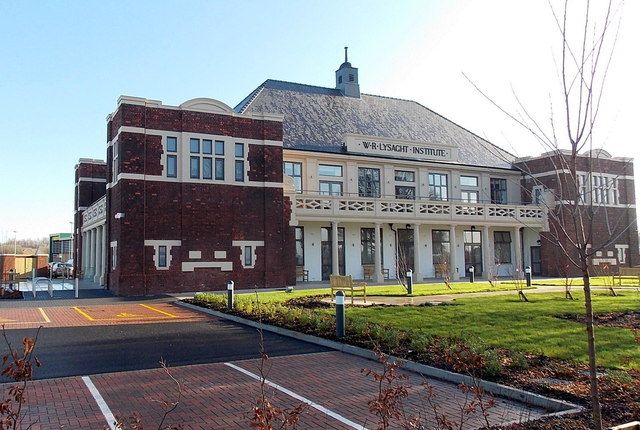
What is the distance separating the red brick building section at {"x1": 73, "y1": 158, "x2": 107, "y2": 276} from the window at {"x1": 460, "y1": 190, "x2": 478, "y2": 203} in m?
25.8

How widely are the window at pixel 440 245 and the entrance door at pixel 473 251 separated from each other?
5.17 feet

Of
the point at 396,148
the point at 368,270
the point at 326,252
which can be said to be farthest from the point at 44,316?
the point at 396,148

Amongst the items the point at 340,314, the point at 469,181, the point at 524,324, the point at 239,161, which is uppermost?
the point at 469,181

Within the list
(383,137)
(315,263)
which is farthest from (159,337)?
(383,137)

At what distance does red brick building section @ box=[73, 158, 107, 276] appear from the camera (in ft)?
125

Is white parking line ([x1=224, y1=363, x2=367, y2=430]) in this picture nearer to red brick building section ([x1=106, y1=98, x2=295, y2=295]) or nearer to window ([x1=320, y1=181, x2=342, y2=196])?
red brick building section ([x1=106, y1=98, x2=295, y2=295])

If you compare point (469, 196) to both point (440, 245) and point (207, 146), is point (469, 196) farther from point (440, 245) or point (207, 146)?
point (207, 146)

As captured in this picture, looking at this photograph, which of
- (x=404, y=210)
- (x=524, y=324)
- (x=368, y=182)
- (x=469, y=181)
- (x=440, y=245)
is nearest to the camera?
(x=524, y=324)

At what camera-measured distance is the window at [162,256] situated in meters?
24.5

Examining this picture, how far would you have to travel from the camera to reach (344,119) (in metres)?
36.2

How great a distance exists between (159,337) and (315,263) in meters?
19.0

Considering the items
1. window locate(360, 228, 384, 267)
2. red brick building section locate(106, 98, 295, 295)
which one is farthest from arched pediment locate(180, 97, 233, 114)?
window locate(360, 228, 384, 267)

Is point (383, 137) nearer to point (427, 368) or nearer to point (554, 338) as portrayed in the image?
point (554, 338)

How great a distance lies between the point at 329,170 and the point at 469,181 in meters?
11.4
